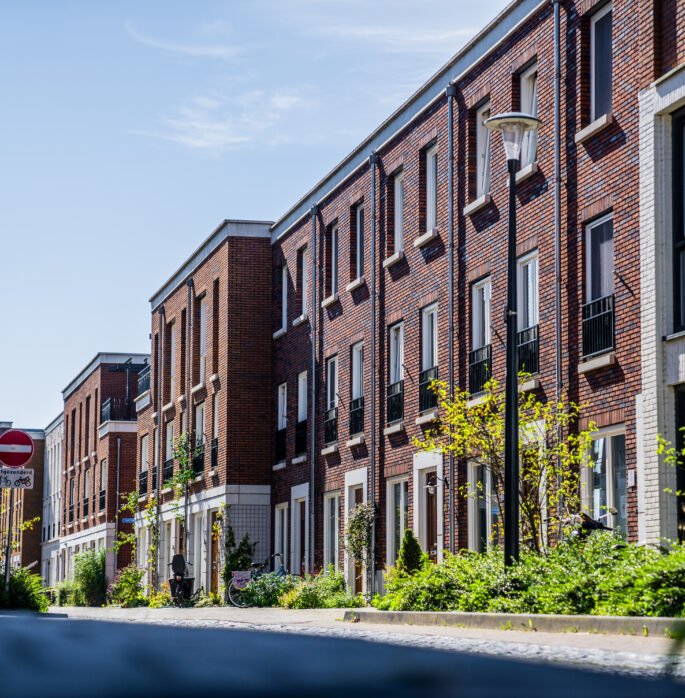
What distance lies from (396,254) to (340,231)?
13.5 ft

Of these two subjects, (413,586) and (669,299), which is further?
(413,586)

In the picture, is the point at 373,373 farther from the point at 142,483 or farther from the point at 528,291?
the point at 142,483

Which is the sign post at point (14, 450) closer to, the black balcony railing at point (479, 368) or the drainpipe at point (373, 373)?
the black balcony railing at point (479, 368)

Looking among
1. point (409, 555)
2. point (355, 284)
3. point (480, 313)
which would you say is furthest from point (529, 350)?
point (355, 284)

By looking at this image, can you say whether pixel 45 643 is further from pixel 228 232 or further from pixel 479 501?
pixel 228 232

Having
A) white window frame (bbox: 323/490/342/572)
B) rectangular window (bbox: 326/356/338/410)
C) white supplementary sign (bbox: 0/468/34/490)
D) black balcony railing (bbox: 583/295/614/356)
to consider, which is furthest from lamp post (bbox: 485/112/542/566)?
rectangular window (bbox: 326/356/338/410)

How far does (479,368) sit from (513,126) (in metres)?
7.11

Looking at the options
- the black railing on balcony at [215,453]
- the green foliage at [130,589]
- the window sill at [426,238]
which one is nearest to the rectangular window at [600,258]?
the window sill at [426,238]

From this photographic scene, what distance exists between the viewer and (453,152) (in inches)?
997

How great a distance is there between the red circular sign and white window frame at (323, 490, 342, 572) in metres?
12.5

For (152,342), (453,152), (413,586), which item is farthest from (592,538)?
(152,342)

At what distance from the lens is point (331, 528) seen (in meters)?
31.9

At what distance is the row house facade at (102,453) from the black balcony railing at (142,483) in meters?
4.96

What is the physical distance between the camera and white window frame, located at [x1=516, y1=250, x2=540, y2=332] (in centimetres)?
2188
